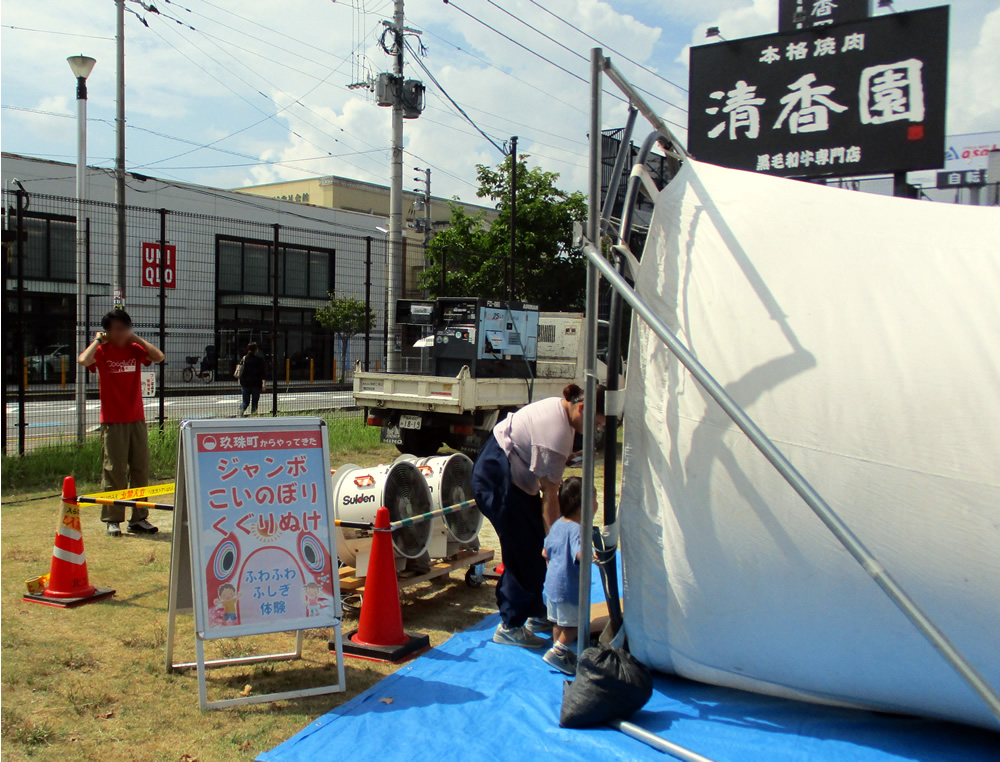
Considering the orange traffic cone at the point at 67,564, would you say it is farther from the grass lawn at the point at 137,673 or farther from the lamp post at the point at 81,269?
the lamp post at the point at 81,269

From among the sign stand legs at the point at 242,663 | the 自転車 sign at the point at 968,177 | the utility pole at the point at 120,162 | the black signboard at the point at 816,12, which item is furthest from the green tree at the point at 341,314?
the sign stand legs at the point at 242,663

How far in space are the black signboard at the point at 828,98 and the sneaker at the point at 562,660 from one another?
20.9 ft

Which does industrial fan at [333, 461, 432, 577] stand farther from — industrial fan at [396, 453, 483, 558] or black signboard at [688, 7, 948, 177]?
black signboard at [688, 7, 948, 177]

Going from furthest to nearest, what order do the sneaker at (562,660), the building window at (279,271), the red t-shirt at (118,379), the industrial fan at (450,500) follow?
the building window at (279,271) < the red t-shirt at (118,379) < the industrial fan at (450,500) < the sneaker at (562,660)

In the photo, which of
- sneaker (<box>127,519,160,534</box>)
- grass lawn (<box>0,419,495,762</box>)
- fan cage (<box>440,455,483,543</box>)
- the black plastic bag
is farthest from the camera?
sneaker (<box>127,519,160,534</box>)

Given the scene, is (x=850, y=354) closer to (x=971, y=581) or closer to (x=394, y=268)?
(x=971, y=581)

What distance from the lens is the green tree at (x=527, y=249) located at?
20.6 meters

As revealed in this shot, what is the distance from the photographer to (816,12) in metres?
8.95

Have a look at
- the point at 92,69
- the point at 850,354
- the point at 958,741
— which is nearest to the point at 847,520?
the point at 850,354

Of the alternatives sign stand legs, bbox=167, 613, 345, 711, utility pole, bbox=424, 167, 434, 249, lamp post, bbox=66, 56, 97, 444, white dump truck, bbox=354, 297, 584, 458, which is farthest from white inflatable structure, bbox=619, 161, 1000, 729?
utility pole, bbox=424, 167, 434, 249

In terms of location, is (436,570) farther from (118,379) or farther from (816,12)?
(816,12)

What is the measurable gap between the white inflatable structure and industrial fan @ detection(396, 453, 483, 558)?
1901 millimetres

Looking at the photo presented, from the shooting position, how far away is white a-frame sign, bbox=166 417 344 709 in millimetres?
4121

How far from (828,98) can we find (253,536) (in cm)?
751
